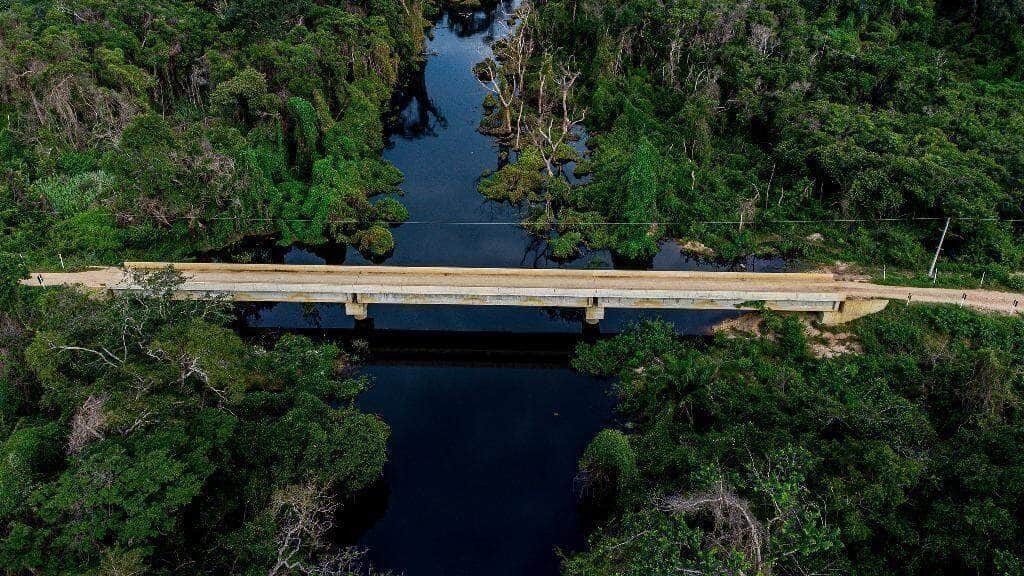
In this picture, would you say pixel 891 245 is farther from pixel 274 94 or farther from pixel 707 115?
pixel 274 94

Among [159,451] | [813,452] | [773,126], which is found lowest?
[813,452]

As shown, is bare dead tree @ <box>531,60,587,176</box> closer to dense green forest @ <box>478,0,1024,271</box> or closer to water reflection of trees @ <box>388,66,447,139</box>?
dense green forest @ <box>478,0,1024,271</box>

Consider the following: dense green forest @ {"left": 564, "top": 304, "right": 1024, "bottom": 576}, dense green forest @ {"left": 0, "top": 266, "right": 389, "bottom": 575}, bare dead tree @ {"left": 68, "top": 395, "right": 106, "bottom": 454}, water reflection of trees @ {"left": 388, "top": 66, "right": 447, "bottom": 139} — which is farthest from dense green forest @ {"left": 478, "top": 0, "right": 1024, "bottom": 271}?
bare dead tree @ {"left": 68, "top": 395, "right": 106, "bottom": 454}

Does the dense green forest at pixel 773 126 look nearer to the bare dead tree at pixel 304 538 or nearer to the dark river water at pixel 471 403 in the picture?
the dark river water at pixel 471 403

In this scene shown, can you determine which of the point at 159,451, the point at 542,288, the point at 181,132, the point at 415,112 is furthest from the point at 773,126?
the point at 159,451

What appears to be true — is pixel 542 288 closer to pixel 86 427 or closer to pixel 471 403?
pixel 471 403
